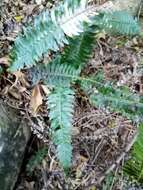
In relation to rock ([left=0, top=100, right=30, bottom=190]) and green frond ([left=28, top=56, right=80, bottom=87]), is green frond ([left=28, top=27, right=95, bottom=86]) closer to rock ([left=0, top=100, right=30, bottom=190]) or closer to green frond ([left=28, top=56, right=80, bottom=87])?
green frond ([left=28, top=56, right=80, bottom=87])

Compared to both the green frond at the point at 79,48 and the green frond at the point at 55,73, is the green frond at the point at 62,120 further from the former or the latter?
the green frond at the point at 79,48

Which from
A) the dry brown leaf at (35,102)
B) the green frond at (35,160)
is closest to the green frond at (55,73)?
the dry brown leaf at (35,102)

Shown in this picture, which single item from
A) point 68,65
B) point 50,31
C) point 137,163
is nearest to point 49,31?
point 50,31

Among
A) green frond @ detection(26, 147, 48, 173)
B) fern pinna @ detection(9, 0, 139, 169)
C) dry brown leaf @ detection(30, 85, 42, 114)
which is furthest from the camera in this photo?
dry brown leaf @ detection(30, 85, 42, 114)

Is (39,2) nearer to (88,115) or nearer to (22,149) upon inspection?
(88,115)

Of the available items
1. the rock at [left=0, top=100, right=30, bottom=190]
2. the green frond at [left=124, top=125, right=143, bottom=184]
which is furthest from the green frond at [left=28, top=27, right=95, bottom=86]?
the green frond at [left=124, top=125, right=143, bottom=184]

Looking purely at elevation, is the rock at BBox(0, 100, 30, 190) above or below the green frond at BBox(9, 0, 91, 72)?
below

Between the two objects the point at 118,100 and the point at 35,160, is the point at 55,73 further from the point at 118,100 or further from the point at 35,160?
the point at 35,160
